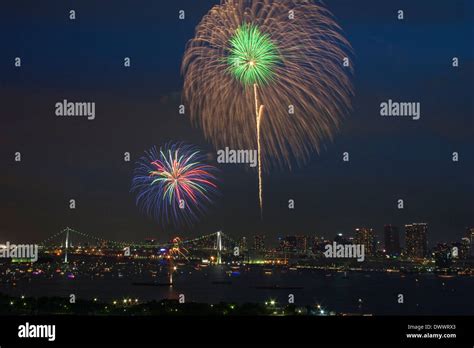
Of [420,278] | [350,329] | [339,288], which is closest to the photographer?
[350,329]

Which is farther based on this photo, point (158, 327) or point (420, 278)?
point (420, 278)

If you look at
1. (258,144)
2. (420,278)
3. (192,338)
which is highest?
(258,144)

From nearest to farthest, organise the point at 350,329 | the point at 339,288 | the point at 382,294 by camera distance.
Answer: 1. the point at 350,329
2. the point at 382,294
3. the point at 339,288

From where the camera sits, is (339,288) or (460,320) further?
(339,288)

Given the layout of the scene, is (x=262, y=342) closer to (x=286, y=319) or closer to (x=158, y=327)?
(x=286, y=319)

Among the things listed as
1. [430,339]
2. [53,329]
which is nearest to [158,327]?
[53,329]

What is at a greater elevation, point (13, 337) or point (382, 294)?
point (13, 337)

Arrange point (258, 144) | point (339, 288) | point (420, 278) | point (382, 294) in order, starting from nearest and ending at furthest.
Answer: point (258, 144) < point (382, 294) < point (339, 288) < point (420, 278)

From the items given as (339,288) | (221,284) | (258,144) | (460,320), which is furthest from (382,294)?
(460,320)

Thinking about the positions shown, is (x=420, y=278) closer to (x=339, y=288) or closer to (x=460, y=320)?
(x=339, y=288)
